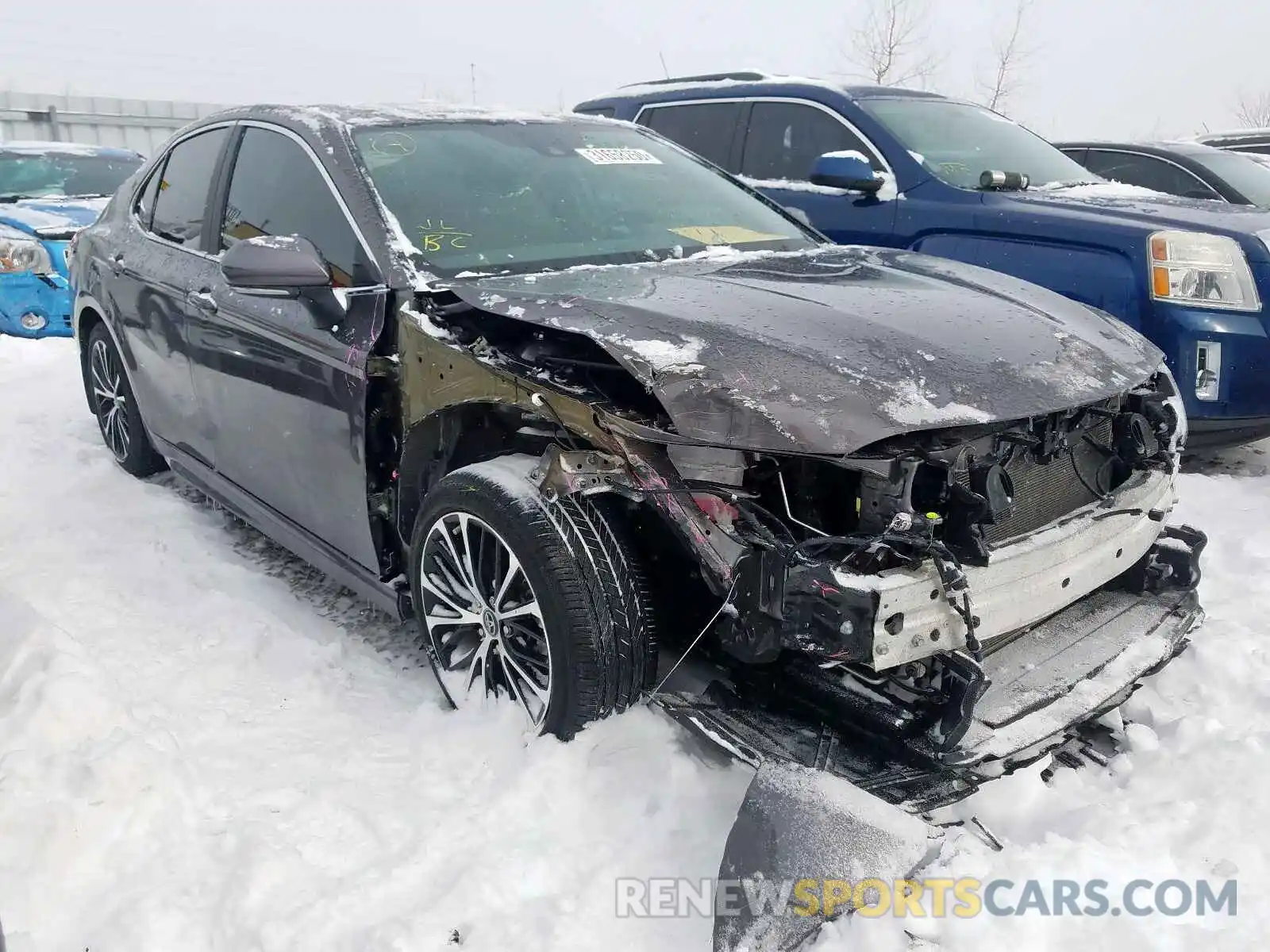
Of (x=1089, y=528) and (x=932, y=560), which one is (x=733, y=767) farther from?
(x=1089, y=528)

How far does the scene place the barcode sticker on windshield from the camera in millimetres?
3373

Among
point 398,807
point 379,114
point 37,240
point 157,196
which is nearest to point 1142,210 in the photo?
point 379,114

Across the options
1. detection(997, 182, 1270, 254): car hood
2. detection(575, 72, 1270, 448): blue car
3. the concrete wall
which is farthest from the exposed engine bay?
the concrete wall

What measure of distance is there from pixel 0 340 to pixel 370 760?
6589mm

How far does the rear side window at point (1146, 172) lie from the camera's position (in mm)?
7316

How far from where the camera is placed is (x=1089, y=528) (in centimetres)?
231

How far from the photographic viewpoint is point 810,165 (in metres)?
5.46

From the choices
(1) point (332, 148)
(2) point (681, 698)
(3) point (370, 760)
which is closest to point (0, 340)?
(1) point (332, 148)

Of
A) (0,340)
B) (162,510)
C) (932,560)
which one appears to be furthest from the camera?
(0,340)

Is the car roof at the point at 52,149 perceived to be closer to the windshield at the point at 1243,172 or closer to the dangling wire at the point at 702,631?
the dangling wire at the point at 702,631

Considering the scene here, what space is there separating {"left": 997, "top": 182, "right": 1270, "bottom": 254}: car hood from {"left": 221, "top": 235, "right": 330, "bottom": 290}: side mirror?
345cm

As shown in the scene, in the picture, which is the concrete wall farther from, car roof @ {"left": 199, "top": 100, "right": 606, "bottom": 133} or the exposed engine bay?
the exposed engine bay

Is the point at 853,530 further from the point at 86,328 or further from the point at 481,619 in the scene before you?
the point at 86,328

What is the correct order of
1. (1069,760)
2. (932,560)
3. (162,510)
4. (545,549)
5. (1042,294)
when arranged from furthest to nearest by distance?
(162,510), (1042,294), (1069,760), (545,549), (932,560)
